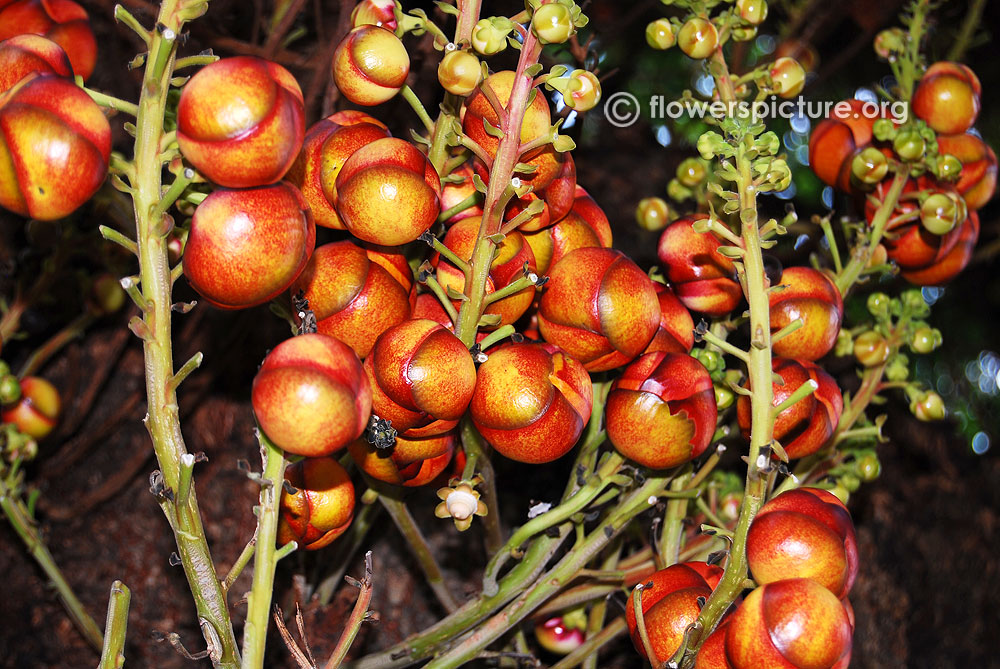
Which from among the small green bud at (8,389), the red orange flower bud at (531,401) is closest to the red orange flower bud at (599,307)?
the red orange flower bud at (531,401)

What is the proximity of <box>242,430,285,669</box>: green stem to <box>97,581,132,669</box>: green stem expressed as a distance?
0.07 metres

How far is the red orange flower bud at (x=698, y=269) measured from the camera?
0.59 m

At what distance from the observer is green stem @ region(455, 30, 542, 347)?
474 mm

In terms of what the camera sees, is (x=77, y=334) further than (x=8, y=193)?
Yes

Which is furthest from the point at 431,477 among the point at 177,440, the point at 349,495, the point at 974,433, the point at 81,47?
the point at 974,433

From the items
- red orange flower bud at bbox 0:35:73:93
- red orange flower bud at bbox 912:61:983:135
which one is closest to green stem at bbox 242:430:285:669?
red orange flower bud at bbox 0:35:73:93

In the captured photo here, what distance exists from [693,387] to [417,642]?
282 millimetres

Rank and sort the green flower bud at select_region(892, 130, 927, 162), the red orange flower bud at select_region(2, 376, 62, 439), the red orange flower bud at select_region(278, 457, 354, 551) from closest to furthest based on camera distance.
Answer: the red orange flower bud at select_region(278, 457, 354, 551) < the green flower bud at select_region(892, 130, 927, 162) < the red orange flower bud at select_region(2, 376, 62, 439)

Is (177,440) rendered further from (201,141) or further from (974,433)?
(974,433)

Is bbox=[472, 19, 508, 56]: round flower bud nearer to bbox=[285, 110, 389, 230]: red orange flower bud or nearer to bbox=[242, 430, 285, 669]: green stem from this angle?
bbox=[285, 110, 389, 230]: red orange flower bud

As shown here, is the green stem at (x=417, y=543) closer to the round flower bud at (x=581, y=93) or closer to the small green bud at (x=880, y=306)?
the round flower bud at (x=581, y=93)

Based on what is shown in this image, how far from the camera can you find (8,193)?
448 mm

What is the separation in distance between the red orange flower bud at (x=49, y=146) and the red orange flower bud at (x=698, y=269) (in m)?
0.36

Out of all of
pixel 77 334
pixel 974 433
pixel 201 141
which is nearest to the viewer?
pixel 201 141
